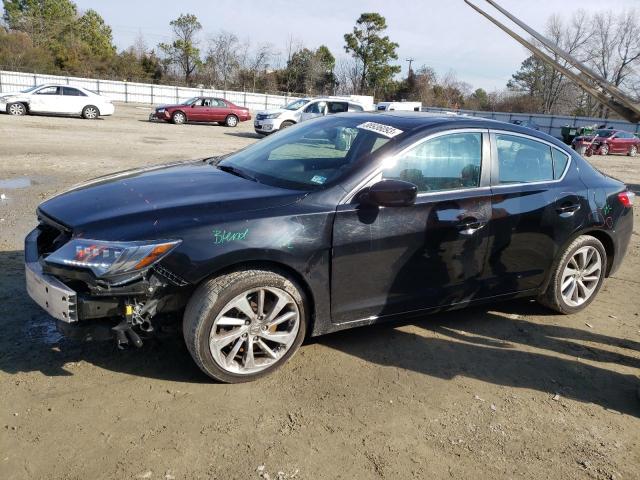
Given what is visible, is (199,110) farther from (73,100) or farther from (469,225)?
(469,225)

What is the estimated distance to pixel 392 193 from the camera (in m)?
3.38

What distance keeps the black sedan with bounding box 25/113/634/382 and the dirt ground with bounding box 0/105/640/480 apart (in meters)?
0.29

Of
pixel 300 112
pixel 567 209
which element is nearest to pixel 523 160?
pixel 567 209

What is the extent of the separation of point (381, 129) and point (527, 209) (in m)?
1.30

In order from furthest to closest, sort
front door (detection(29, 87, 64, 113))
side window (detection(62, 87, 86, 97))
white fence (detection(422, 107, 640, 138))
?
white fence (detection(422, 107, 640, 138)) < side window (detection(62, 87, 86, 97)) < front door (detection(29, 87, 64, 113))

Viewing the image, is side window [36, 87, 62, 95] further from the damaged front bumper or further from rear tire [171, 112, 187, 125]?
the damaged front bumper

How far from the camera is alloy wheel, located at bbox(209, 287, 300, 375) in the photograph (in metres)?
3.17

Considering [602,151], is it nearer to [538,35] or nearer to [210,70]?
[538,35]

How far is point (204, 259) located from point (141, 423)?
93 centimetres

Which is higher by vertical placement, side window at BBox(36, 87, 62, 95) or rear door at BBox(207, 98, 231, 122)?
side window at BBox(36, 87, 62, 95)

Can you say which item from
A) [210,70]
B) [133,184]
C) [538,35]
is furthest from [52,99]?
[210,70]

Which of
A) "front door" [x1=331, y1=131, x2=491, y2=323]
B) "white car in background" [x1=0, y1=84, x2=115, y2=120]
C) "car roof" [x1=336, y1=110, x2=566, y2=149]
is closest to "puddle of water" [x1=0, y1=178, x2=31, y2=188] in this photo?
"car roof" [x1=336, y1=110, x2=566, y2=149]

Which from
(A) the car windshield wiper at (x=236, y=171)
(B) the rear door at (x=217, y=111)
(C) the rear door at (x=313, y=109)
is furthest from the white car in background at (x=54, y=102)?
(A) the car windshield wiper at (x=236, y=171)

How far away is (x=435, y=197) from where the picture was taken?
3742mm
